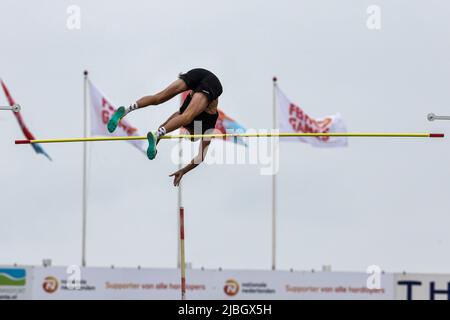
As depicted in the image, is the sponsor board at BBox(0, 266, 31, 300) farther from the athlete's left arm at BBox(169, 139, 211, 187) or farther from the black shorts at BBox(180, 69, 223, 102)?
the black shorts at BBox(180, 69, 223, 102)

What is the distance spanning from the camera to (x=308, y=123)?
165 ft

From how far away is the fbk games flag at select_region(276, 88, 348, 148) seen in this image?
49938mm

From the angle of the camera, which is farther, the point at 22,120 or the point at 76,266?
the point at 76,266

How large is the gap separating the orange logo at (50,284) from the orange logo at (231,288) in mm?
6159

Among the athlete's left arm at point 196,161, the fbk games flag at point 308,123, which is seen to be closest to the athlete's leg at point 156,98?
the athlete's left arm at point 196,161

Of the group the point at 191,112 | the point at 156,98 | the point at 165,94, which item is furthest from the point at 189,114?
the point at 156,98

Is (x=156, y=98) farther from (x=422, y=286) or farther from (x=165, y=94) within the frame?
(x=422, y=286)

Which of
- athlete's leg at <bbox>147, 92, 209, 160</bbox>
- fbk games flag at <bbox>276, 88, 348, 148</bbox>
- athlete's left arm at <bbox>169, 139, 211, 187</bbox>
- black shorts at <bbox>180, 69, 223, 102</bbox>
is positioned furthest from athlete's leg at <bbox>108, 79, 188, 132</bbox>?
fbk games flag at <bbox>276, 88, 348, 148</bbox>
